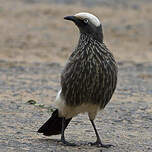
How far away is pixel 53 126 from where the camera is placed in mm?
7293

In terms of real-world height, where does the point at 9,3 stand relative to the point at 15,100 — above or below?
above

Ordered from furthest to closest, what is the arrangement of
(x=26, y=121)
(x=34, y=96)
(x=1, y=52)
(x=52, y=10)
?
(x=52, y=10) → (x=1, y=52) → (x=34, y=96) → (x=26, y=121)

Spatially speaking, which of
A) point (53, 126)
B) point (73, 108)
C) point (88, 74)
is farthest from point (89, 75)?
point (53, 126)

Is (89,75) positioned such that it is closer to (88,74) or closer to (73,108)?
(88,74)

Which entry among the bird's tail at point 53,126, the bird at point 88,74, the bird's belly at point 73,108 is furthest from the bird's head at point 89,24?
the bird's tail at point 53,126

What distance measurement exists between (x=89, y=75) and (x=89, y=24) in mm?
575

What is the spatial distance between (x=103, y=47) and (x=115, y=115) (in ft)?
8.14

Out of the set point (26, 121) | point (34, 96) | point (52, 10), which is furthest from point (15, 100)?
point (52, 10)

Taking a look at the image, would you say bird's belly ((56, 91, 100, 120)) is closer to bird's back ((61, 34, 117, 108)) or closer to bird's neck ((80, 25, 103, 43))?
bird's back ((61, 34, 117, 108))

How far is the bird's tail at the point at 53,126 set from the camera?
721cm

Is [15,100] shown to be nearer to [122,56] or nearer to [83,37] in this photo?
[83,37]

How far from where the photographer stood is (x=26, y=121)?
814 centimetres

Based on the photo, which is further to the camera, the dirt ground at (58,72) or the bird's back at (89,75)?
the dirt ground at (58,72)

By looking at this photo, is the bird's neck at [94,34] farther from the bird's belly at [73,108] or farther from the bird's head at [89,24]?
the bird's belly at [73,108]
